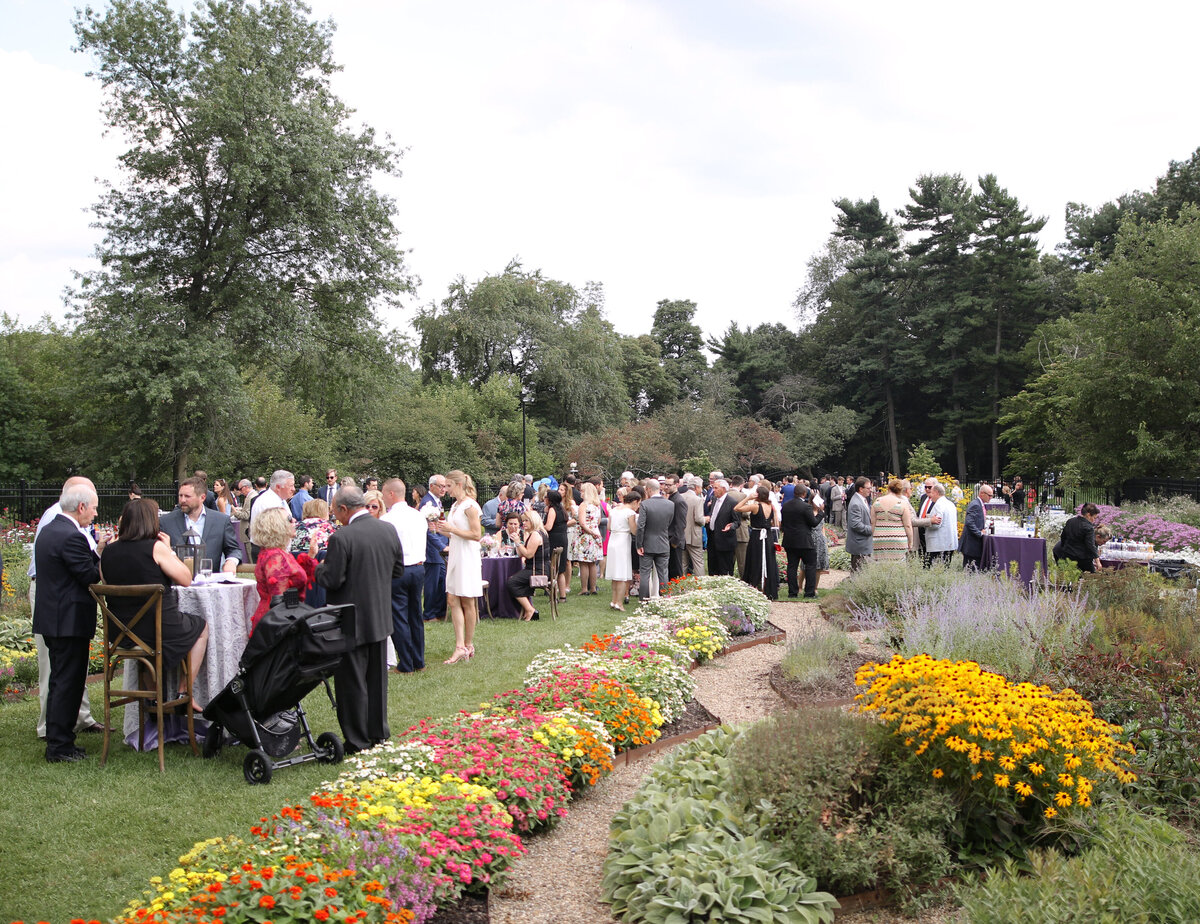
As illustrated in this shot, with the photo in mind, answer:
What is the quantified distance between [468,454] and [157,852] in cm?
2981

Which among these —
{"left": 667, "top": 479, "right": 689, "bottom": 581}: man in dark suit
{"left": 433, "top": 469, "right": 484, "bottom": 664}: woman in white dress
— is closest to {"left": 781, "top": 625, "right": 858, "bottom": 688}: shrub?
{"left": 433, "top": 469, "right": 484, "bottom": 664}: woman in white dress

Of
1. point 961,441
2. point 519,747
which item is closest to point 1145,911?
point 519,747

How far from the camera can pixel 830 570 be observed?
693 inches

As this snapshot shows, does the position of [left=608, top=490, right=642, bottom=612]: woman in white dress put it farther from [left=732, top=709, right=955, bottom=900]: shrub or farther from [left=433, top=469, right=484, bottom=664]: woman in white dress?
[left=732, top=709, right=955, bottom=900]: shrub

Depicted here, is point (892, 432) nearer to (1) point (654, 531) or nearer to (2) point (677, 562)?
(2) point (677, 562)

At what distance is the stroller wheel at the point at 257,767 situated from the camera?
507cm

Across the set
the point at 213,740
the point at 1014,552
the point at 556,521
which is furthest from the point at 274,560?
the point at 1014,552

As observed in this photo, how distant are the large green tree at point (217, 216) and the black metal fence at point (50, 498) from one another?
2283 millimetres

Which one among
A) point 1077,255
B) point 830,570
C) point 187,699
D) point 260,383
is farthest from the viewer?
point 1077,255

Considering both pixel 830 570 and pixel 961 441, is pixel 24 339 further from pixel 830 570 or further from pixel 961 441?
pixel 961 441

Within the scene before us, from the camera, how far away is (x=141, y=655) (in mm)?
5352

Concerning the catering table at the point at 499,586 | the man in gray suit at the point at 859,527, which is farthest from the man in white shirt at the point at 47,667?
the man in gray suit at the point at 859,527

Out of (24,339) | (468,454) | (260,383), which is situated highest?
(24,339)

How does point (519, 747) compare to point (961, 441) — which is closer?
point (519, 747)
